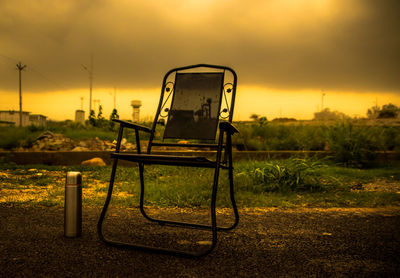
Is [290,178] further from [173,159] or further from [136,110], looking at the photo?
[136,110]

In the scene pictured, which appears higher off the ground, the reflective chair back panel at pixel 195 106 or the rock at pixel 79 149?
the reflective chair back panel at pixel 195 106

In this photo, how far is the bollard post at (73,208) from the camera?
8.12 ft

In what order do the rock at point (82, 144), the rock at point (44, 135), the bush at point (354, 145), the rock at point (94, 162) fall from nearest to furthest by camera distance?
the rock at point (94, 162) → the bush at point (354, 145) → the rock at point (82, 144) → the rock at point (44, 135)

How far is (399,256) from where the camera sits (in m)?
2.16

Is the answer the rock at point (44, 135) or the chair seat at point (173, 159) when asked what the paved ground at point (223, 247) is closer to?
the chair seat at point (173, 159)

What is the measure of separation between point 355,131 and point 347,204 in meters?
3.70

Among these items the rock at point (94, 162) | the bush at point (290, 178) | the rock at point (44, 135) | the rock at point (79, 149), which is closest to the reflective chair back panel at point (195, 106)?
the bush at point (290, 178)

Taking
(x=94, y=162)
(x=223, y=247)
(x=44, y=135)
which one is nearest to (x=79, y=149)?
(x=94, y=162)

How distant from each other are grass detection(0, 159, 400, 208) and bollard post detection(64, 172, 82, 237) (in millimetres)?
1069

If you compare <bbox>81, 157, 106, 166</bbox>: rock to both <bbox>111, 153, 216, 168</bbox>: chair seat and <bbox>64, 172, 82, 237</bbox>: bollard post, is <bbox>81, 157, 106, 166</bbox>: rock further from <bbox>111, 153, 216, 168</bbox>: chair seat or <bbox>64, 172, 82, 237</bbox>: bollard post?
<bbox>111, 153, 216, 168</bbox>: chair seat

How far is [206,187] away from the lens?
4.49 m

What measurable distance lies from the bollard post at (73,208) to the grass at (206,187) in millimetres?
1069

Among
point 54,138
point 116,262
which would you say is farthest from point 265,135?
point 116,262

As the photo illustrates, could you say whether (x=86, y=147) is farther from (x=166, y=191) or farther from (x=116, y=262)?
(x=116, y=262)
